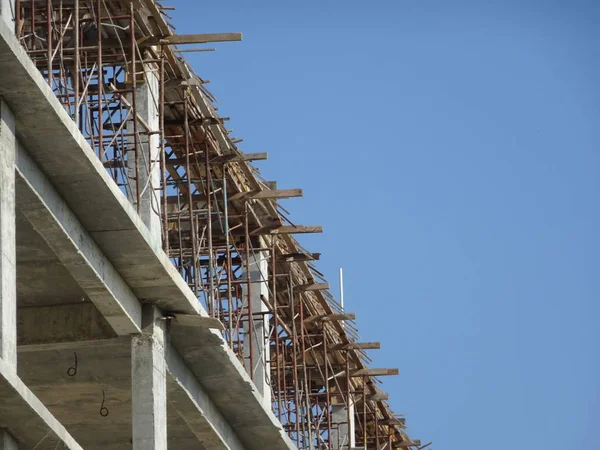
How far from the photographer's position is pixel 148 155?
2728 centimetres

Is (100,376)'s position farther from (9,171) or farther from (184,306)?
(9,171)

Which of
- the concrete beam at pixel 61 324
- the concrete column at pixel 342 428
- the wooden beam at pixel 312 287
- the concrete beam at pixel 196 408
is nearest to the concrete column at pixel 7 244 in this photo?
the concrete beam at pixel 61 324

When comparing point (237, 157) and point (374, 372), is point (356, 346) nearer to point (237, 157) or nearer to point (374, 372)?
point (374, 372)

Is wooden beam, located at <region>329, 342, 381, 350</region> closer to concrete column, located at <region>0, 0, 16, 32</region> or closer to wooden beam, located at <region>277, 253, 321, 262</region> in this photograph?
wooden beam, located at <region>277, 253, 321, 262</region>

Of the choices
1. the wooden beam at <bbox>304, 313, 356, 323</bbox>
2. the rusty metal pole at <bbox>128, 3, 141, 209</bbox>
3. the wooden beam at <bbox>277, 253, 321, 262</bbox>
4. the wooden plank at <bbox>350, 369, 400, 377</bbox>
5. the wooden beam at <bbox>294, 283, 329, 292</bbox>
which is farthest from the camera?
the wooden plank at <bbox>350, 369, 400, 377</bbox>

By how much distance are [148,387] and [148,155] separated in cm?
362

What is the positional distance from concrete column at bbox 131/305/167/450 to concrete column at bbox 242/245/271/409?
6.05 meters

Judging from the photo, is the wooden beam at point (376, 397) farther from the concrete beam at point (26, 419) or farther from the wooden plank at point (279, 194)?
the concrete beam at point (26, 419)

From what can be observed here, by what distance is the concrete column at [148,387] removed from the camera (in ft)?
85.1

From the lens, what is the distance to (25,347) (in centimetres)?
2680

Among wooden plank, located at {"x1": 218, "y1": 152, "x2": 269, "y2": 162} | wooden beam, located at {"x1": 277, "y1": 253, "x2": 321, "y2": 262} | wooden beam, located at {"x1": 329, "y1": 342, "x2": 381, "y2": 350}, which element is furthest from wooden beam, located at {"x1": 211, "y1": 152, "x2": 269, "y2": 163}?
wooden beam, located at {"x1": 329, "y1": 342, "x2": 381, "y2": 350}

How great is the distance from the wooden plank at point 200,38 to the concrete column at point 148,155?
23.1 inches

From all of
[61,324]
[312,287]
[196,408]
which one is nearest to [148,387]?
[61,324]

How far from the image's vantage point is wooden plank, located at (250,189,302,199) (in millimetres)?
31578
